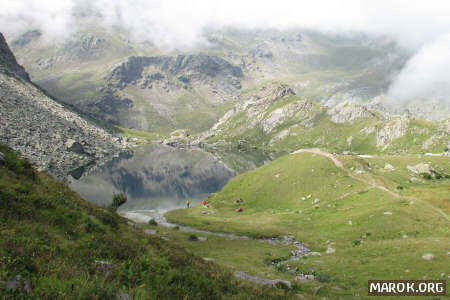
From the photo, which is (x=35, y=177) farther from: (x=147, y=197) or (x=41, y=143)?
(x=41, y=143)

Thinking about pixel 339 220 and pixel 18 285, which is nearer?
pixel 18 285

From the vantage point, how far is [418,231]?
1192 inches

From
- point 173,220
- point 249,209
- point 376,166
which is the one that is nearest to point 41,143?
point 173,220

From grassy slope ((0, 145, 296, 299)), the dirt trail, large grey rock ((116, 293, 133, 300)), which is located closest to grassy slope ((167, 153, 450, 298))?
the dirt trail

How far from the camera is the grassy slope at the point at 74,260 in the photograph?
21.7ft

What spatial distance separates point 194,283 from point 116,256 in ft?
12.1

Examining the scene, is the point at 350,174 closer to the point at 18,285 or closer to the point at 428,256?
the point at 428,256

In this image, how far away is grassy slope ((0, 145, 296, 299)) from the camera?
260 inches

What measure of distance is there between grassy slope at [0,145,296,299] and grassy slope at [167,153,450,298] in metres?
10.6

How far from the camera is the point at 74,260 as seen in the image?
347 inches

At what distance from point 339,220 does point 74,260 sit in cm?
3956

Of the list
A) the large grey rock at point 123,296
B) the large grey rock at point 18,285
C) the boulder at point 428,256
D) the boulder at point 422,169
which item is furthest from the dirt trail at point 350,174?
the large grey rock at point 18,285

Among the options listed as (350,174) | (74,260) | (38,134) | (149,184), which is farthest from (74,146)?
(74,260)

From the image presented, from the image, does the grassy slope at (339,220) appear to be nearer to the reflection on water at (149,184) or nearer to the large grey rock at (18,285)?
the large grey rock at (18,285)
